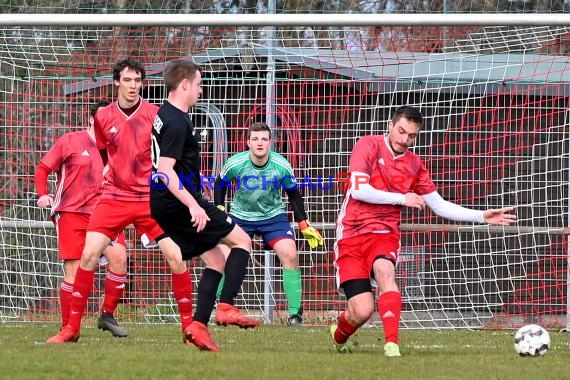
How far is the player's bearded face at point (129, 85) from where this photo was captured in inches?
368

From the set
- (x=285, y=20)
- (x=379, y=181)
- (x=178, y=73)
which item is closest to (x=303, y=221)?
(x=285, y=20)

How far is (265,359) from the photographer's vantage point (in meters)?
7.71

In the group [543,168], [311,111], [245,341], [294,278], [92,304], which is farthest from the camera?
[543,168]

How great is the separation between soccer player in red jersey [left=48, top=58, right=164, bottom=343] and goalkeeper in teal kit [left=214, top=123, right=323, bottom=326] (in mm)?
2634

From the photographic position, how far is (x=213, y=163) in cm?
1382

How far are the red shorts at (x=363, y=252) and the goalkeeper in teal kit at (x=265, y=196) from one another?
10.9 ft

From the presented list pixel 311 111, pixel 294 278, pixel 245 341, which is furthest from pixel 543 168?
pixel 245 341

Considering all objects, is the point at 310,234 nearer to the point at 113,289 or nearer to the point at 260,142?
the point at 260,142

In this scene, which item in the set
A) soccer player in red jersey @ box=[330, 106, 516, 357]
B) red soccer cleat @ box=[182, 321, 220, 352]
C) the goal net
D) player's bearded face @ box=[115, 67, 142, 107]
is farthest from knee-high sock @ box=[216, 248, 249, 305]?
the goal net

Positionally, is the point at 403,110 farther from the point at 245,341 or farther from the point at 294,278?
the point at 294,278

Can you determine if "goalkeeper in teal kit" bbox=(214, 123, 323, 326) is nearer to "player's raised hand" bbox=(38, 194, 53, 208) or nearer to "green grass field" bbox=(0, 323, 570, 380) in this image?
"green grass field" bbox=(0, 323, 570, 380)

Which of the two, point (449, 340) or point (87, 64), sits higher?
point (87, 64)

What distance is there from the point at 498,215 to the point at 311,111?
212 inches

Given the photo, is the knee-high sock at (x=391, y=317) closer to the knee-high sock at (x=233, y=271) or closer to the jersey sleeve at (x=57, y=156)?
the knee-high sock at (x=233, y=271)
